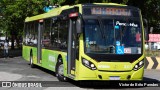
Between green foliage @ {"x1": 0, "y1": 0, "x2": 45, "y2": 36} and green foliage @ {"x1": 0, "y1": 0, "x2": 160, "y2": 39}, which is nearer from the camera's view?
green foliage @ {"x1": 0, "y1": 0, "x2": 160, "y2": 39}

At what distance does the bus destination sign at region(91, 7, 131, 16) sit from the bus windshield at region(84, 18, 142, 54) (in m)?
0.26

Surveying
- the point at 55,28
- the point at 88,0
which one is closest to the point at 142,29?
the point at 55,28

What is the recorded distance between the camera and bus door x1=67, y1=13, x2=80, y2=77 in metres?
14.2

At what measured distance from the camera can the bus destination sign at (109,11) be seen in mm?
14164

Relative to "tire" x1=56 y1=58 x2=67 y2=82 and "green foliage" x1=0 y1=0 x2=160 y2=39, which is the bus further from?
"green foliage" x1=0 y1=0 x2=160 y2=39

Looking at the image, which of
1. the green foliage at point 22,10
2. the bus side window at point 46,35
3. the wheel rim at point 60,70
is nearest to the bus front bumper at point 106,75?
the wheel rim at point 60,70

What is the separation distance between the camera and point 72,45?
14.7m

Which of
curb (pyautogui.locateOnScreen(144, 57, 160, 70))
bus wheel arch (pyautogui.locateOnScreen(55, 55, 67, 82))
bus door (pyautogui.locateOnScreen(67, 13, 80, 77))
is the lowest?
curb (pyautogui.locateOnScreen(144, 57, 160, 70))

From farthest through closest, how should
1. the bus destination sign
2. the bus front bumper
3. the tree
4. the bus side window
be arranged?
the tree, the bus side window, the bus destination sign, the bus front bumper

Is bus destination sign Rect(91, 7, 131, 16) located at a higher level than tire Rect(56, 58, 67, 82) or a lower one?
higher

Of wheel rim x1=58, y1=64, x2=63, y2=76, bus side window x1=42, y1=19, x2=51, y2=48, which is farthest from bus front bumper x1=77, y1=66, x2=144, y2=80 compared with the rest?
bus side window x1=42, y1=19, x2=51, y2=48

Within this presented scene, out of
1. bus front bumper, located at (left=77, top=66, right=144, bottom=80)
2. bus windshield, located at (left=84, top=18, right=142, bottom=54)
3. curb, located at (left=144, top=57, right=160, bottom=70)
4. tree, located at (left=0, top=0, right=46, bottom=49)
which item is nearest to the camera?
bus front bumper, located at (left=77, top=66, right=144, bottom=80)

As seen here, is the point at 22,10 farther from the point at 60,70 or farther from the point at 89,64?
the point at 89,64

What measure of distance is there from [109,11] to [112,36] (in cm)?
91
